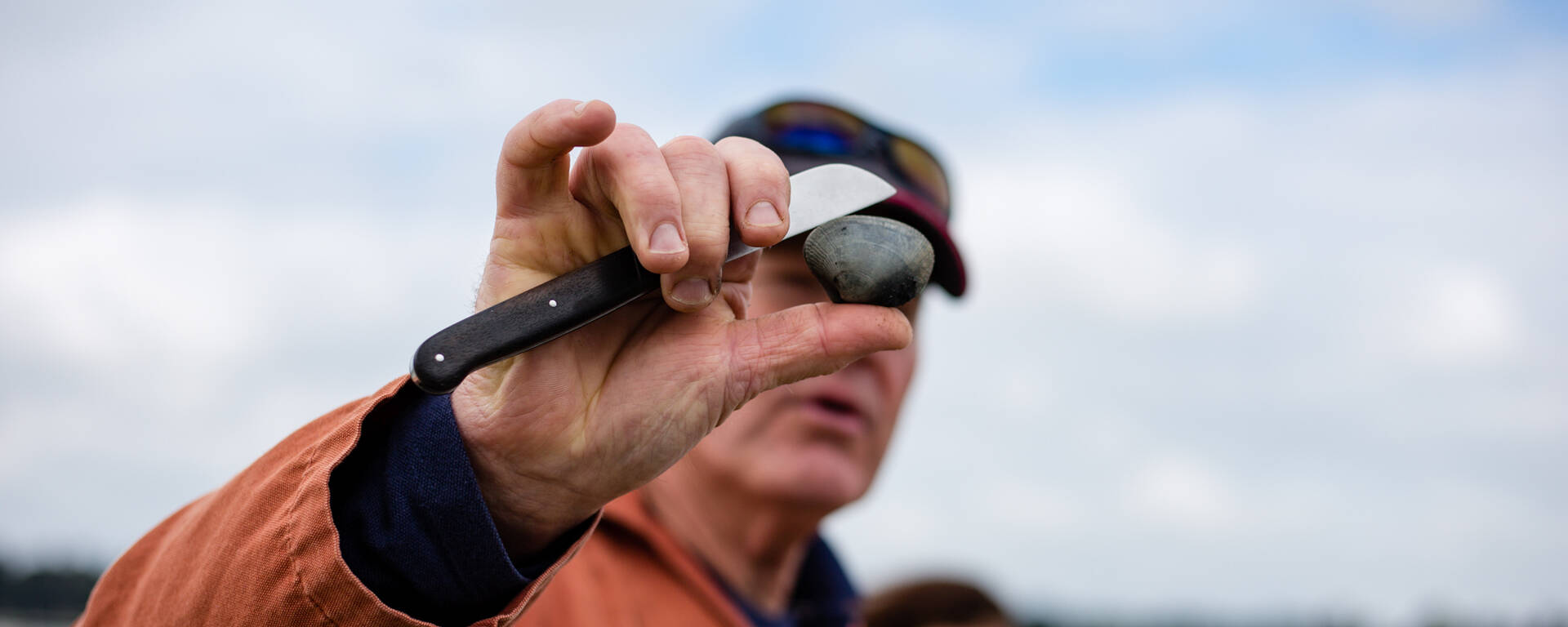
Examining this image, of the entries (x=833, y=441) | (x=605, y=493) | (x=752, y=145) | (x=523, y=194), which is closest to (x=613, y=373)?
(x=605, y=493)

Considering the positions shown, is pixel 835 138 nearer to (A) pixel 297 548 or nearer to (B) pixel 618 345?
(B) pixel 618 345

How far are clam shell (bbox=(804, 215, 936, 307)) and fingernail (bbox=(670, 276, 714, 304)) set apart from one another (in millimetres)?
246

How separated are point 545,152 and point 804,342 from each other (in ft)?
1.71

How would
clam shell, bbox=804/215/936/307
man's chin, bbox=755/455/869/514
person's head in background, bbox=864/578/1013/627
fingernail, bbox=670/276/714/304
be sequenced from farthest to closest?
person's head in background, bbox=864/578/1013/627, man's chin, bbox=755/455/869/514, clam shell, bbox=804/215/936/307, fingernail, bbox=670/276/714/304

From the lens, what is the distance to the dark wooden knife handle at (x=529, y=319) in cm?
158

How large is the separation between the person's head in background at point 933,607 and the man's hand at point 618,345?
280 cm

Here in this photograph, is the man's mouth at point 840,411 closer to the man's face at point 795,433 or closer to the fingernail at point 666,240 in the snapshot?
the man's face at point 795,433

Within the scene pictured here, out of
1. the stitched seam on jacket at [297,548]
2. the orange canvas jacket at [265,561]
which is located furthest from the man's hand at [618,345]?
the stitched seam on jacket at [297,548]

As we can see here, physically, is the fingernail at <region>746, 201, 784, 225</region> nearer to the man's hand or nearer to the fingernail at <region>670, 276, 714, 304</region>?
the man's hand

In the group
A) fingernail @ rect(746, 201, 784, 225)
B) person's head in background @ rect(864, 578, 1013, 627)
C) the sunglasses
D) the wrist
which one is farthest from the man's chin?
fingernail @ rect(746, 201, 784, 225)

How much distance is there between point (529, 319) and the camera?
1.61m

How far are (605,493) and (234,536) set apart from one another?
0.60 m

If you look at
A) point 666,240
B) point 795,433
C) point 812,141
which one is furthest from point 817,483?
point 666,240

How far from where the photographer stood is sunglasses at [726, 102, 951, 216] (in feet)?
11.1
